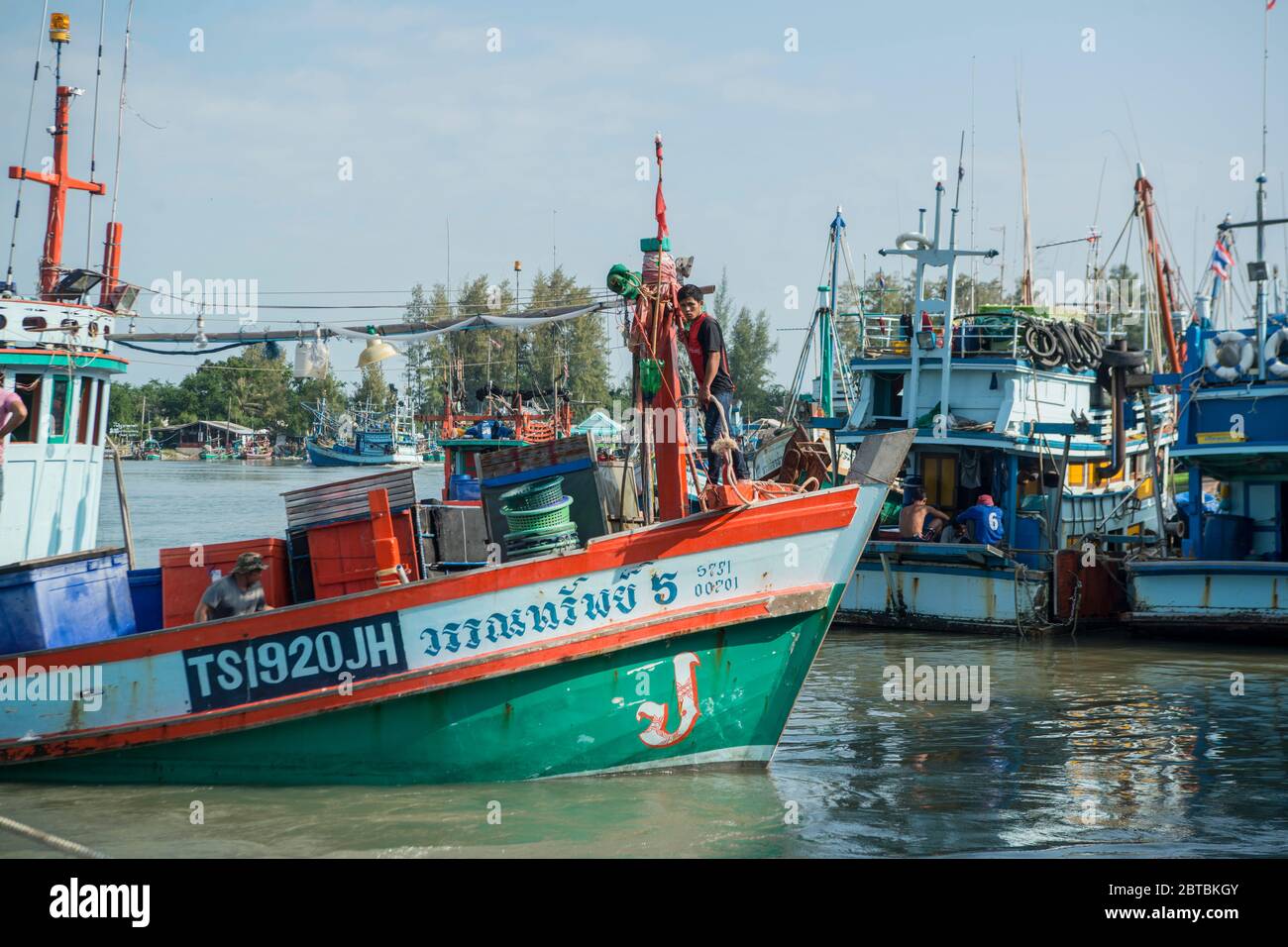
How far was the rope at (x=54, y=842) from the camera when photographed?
23.7 feet

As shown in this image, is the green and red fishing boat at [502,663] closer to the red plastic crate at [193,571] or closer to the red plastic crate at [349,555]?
the red plastic crate at [349,555]

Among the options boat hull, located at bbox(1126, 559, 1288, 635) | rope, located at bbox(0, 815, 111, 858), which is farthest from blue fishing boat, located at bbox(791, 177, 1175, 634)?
rope, located at bbox(0, 815, 111, 858)

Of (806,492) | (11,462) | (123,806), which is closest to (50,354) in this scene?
(11,462)

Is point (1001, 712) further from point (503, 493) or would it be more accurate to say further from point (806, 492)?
point (503, 493)

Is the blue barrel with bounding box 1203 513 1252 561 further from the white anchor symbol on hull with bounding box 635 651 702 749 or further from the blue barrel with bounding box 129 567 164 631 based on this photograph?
the blue barrel with bounding box 129 567 164 631

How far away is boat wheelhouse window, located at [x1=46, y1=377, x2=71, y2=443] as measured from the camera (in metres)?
11.4

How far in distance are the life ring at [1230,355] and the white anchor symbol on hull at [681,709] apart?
419 inches

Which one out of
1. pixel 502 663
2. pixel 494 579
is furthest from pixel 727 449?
pixel 502 663

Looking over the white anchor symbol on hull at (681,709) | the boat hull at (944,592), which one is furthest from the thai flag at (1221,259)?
the white anchor symbol on hull at (681,709)

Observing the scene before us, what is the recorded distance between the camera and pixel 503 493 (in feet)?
31.7

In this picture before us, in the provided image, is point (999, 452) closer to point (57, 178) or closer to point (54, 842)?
point (57, 178)

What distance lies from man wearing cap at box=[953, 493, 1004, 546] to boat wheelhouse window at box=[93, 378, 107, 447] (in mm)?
11341

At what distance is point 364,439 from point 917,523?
8062cm

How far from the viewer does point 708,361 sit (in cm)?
900
